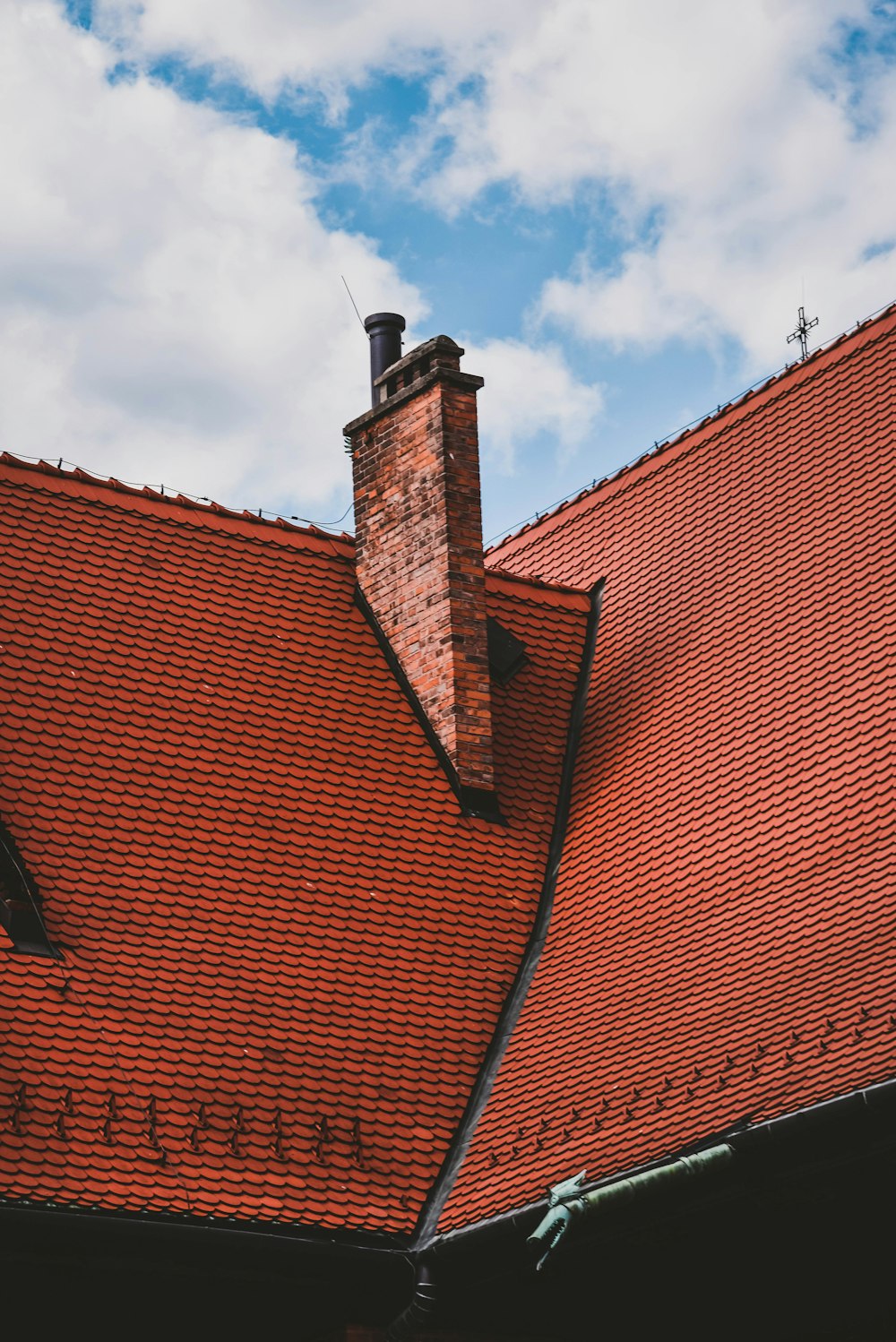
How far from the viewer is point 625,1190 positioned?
6508 millimetres

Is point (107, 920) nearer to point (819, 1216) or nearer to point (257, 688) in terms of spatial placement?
point (257, 688)

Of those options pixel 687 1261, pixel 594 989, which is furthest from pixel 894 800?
pixel 687 1261

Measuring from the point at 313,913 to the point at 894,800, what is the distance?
2.88 metres

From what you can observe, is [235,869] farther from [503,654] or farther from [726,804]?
[503,654]

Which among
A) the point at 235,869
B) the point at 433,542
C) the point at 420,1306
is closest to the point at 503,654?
the point at 433,542

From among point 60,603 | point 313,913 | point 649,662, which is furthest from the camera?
point 649,662

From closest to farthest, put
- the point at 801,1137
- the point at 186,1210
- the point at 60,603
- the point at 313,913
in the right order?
1. the point at 801,1137
2. the point at 186,1210
3. the point at 313,913
4. the point at 60,603

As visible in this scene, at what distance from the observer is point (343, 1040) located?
8.14m

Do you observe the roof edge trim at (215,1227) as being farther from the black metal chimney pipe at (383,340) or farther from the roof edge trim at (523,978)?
the black metal chimney pipe at (383,340)

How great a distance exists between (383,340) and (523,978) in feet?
17.0

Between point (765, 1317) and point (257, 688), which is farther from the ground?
point (257, 688)

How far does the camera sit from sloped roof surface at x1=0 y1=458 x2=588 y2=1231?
23.8ft

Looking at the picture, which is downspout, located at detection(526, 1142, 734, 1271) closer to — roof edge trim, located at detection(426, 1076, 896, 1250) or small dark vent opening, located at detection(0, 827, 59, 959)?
roof edge trim, located at detection(426, 1076, 896, 1250)

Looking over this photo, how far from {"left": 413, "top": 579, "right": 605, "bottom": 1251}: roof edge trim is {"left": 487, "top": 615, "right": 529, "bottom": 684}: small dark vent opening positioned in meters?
0.45
